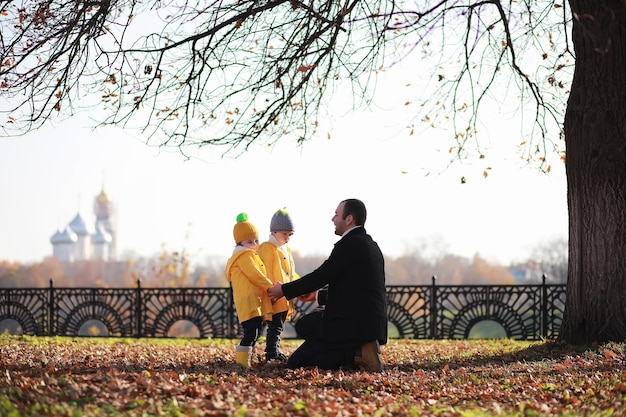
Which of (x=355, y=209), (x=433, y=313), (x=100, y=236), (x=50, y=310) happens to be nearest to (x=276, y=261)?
(x=355, y=209)

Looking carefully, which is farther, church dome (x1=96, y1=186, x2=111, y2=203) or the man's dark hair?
church dome (x1=96, y1=186, x2=111, y2=203)

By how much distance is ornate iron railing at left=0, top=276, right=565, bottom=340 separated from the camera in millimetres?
16812

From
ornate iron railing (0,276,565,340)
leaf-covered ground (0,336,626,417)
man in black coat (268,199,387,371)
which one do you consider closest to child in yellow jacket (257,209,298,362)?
leaf-covered ground (0,336,626,417)

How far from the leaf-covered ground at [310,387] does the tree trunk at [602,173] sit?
30.4 inches

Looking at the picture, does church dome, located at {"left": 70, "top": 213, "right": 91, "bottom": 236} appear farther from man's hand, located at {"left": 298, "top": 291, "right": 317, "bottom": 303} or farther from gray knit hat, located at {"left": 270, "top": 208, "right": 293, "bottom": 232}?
man's hand, located at {"left": 298, "top": 291, "right": 317, "bottom": 303}

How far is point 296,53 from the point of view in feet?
40.3

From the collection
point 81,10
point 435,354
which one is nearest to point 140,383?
point 435,354

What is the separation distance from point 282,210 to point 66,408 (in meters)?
4.23

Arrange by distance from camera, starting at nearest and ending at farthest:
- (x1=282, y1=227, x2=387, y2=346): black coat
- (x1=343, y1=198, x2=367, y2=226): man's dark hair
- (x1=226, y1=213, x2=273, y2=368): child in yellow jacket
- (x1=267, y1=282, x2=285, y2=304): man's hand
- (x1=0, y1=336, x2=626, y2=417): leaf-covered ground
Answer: (x1=0, y1=336, x2=626, y2=417): leaf-covered ground
(x1=282, y1=227, x2=387, y2=346): black coat
(x1=343, y1=198, x2=367, y2=226): man's dark hair
(x1=267, y1=282, x2=285, y2=304): man's hand
(x1=226, y1=213, x2=273, y2=368): child in yellow jacket

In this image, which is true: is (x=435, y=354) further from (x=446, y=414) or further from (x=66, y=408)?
(x=66, y=408)

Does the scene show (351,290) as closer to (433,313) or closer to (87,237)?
(433,313)

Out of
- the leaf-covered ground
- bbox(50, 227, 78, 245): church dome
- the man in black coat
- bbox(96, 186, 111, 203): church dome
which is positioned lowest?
the leaf-covered ground

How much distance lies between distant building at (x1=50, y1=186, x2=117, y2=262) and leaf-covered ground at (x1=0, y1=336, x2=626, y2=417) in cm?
15746

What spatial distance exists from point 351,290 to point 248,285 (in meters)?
1.20
